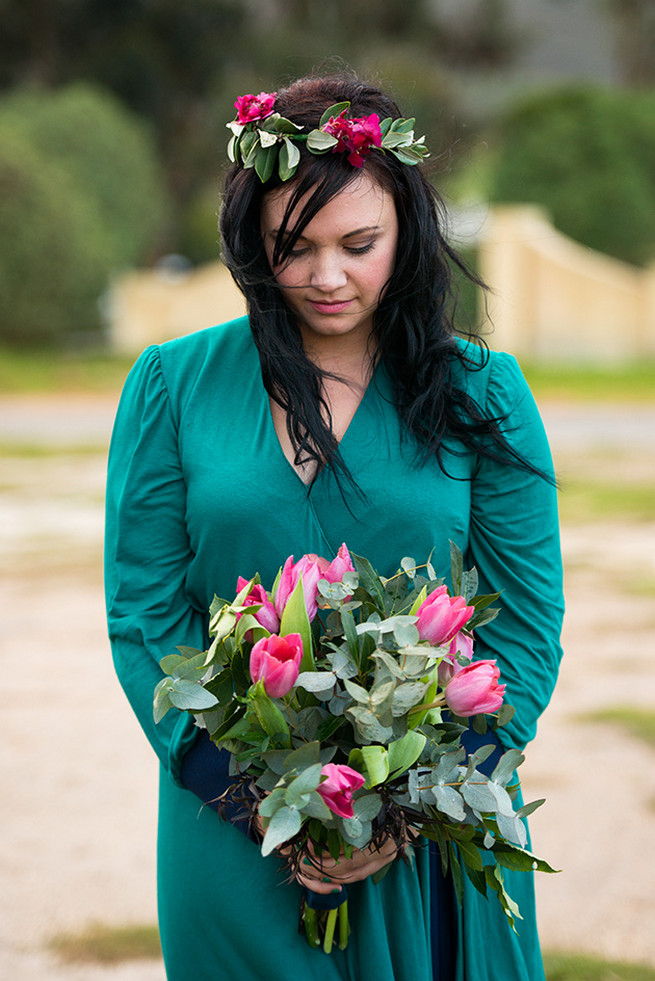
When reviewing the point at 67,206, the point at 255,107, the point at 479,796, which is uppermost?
the point at 67,206

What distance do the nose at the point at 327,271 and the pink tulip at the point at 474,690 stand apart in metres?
0.65

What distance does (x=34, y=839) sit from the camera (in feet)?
14.1

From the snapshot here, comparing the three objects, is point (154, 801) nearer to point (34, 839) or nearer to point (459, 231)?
point (34, 839)

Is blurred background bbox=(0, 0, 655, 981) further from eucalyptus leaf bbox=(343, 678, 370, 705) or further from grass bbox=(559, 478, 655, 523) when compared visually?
eucalyptus leaf bbox=(343, 678, 370, 705)

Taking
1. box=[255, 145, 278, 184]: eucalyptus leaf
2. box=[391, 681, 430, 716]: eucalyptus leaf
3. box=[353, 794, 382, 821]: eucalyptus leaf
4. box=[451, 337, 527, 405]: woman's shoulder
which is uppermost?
box=[255, 145, 278, 184]: eucalyptus leaf

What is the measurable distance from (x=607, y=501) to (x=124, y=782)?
650cm

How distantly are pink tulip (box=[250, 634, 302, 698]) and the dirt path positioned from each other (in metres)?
2.13

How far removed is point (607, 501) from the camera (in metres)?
10.3

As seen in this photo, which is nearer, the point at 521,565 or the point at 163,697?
the point at 163,697

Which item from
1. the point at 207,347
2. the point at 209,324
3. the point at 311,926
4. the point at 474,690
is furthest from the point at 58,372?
the point at 474,690

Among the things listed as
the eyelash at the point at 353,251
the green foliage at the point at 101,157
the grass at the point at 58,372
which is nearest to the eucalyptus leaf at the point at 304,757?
the eyelash at the point at 353,251

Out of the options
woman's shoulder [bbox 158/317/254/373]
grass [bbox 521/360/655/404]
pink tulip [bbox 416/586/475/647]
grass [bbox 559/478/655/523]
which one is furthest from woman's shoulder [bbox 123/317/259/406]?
grass [bbox 521/360/655/404]

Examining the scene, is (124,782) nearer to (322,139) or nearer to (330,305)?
(330,305)

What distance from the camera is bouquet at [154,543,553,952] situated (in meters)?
1.60
